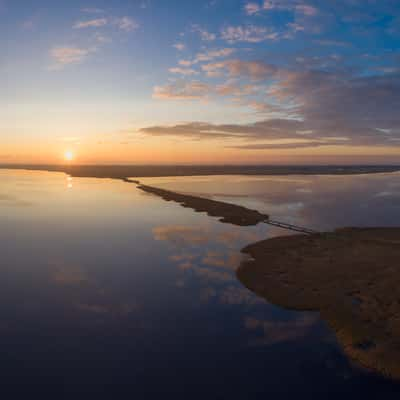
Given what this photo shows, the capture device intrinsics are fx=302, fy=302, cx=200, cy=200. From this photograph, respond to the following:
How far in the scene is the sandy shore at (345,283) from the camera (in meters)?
13.4

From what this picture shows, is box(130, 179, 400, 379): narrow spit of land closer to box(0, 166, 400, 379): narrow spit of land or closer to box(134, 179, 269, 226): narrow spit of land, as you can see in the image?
box(0, 166, 400, 379): narrow spit of land

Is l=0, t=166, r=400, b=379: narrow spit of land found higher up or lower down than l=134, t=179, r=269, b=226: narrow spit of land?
lower down

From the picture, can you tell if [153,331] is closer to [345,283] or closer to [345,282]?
[345,283]

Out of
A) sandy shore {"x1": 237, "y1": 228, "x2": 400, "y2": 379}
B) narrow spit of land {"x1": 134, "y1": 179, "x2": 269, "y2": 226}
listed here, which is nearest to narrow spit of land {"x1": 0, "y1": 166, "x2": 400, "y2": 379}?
sandy shore {"x1": 237, "y1": 228, "x2": 400, "y2": 379}

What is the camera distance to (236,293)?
1845 centimetres

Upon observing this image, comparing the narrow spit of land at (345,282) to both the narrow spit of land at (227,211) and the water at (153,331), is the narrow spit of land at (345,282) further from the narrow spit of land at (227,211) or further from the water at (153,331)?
the narrow spit of land at (227,211)

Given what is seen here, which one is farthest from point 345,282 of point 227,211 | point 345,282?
point 227,211

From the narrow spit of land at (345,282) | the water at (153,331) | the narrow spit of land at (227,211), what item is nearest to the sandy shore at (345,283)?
the narrow spit of land at (345,282)

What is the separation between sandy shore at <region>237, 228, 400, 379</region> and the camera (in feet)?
43.8

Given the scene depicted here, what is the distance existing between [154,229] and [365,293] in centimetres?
2270

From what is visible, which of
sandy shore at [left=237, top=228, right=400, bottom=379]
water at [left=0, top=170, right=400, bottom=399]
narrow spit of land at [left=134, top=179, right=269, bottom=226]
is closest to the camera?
water at [left=0, top=170, right=400, bottom=399]

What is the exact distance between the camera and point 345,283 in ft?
61.4

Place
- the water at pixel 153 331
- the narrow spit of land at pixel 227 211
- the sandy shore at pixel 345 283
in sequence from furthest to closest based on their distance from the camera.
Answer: the narrow spit of land at pixel 227 211
the sandy shore at pixel 345 283
the water at pixel 153 331

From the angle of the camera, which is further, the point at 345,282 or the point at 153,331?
the point at 345,282
